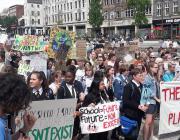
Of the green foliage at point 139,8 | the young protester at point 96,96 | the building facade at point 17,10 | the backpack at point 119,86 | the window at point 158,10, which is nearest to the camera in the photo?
the young protester at point 96,96

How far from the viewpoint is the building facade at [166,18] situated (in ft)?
190

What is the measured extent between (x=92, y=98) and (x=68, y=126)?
2.68 feet

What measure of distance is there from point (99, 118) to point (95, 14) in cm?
6406

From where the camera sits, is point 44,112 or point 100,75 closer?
point 44,112

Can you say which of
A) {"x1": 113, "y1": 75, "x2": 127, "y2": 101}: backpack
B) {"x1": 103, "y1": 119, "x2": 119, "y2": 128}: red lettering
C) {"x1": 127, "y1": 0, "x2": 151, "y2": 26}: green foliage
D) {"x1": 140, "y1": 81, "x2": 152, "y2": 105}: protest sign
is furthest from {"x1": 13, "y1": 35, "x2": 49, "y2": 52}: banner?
{"x1": 127, "y1": 0, "x2": 151, "y2": 26}: green foliage

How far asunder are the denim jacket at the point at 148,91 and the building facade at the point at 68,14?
70935mm

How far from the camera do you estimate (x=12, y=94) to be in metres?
2.63

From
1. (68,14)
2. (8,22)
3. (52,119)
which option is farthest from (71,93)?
(8,22)

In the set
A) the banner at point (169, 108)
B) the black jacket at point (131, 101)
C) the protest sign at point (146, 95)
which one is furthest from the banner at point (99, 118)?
the banner at point (169, 108)

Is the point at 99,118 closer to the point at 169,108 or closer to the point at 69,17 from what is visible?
the point at 169,108

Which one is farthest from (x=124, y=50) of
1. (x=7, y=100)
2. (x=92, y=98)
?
(x=7, y=100)

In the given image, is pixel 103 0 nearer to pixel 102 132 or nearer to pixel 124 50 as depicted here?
pixel 124 50

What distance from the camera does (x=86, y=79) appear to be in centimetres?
898

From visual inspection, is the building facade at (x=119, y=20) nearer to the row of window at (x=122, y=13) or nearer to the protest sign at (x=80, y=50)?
the row of window at (x=122, y=13)
